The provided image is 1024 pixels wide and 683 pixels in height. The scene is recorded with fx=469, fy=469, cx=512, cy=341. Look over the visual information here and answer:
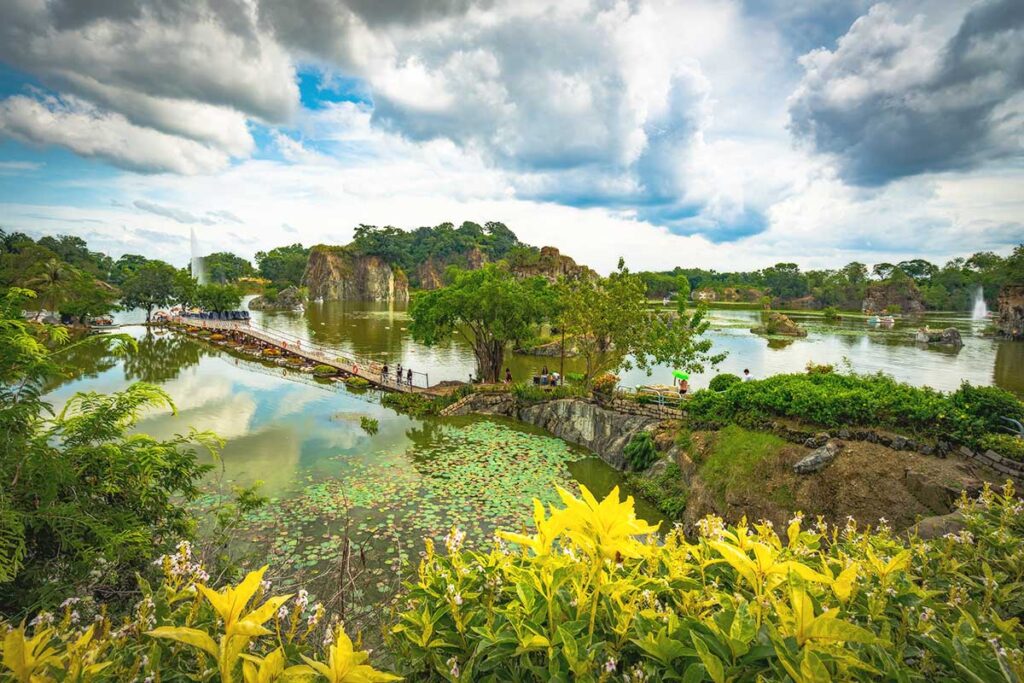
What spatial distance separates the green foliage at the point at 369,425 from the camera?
18609 mm

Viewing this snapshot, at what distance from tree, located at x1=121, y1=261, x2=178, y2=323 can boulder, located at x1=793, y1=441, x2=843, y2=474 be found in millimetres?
64692

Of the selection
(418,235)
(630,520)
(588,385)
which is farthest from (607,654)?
(418,235)

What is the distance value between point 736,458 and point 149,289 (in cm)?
6492

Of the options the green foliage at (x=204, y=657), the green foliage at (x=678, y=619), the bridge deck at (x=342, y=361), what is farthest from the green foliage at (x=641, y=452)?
the green foliage at (x=204, y=657)

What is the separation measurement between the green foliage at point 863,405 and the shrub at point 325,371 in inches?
891

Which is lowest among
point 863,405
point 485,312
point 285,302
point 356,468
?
point 356,468

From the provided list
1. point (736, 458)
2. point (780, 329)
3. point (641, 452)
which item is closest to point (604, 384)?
point (641, 452)

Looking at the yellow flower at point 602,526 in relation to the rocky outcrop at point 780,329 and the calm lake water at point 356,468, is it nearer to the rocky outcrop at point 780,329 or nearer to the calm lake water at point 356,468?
the calm lake water at point 356,468

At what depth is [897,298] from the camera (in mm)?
95688

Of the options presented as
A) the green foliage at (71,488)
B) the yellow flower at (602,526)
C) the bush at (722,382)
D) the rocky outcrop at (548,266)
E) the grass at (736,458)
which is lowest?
the grass at (736,458)

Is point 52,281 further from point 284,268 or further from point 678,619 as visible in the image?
point 284,268

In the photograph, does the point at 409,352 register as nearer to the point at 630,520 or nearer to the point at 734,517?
the point at 734,517

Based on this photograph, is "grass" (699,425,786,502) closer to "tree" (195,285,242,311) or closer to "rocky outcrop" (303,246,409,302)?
"tree" (195,285,242,311)

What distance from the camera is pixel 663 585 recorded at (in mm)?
2381
